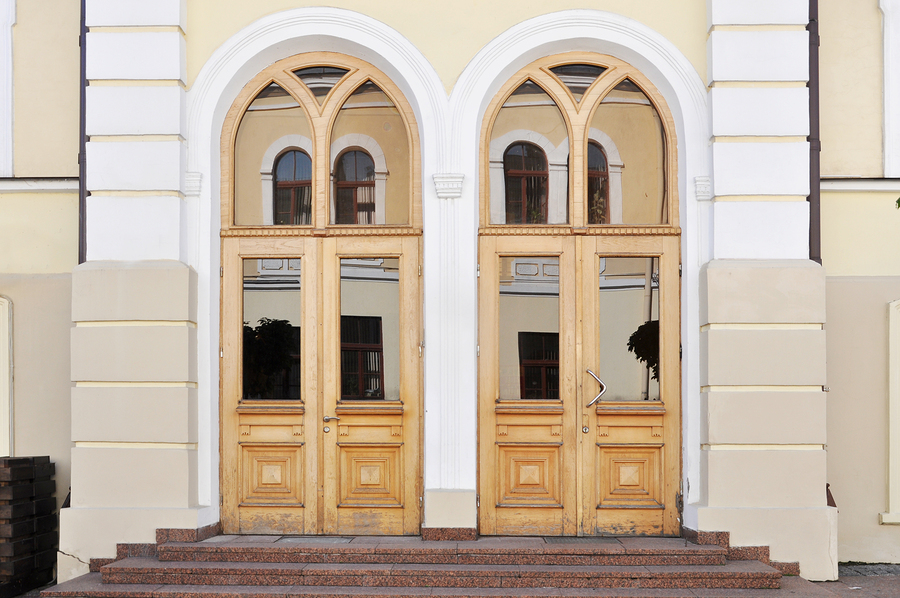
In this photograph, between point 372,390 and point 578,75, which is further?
point 578,75

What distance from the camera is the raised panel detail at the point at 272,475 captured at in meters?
6.82

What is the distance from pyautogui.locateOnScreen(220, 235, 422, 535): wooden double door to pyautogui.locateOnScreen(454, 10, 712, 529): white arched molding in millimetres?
458

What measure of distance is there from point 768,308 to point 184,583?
497 cm

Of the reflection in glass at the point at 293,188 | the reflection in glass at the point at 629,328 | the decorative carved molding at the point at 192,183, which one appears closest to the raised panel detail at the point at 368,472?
the reflection in glass at the point at 629,328

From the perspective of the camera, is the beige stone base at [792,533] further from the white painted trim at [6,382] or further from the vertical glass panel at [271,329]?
the white painted trim at [6,382]

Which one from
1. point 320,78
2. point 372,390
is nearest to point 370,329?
point 372,390

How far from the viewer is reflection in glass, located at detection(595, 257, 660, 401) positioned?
22.3 feet

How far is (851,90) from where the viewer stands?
7.23m

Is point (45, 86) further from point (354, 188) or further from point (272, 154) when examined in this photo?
point (354, 188)

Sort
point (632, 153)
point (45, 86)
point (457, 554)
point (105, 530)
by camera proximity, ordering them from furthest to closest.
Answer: point (45, 86) < point (632, 153) < point (105, 530) < point (457, 554)

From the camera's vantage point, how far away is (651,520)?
671cm

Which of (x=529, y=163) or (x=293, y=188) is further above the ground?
(x=529, y=163)

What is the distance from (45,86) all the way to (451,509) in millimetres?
5371

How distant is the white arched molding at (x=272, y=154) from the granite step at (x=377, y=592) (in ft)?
10.3
